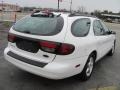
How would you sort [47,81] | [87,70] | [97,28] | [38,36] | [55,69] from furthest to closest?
[97,28] → [87,70] → [47,81] → [38,36] → [55,69]

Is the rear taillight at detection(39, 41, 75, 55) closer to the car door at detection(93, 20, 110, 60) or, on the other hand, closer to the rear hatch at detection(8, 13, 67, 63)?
the rear hatch at detection(8, 13, 67, 63)

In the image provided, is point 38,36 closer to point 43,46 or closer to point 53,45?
point 43,46

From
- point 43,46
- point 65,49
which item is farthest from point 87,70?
point 43,46

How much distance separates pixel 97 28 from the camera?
616cm

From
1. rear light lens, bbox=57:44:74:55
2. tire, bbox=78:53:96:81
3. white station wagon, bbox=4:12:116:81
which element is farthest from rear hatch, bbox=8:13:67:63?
tire, bbox=78:53:96:81

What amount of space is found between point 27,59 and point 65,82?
3.80 ft

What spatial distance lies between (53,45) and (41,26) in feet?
2.12

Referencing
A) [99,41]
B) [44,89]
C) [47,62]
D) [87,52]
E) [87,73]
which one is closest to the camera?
[47,62]

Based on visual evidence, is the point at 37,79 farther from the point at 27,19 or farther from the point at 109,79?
the point at 109,79

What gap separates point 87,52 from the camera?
16.6ft

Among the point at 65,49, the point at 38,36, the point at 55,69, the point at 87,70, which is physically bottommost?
the point at 87,70

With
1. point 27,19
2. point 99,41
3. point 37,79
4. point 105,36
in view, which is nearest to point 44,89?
point 37,79

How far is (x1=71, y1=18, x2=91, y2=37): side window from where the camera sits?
4.78 metres

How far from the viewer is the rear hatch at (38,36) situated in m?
4.37
